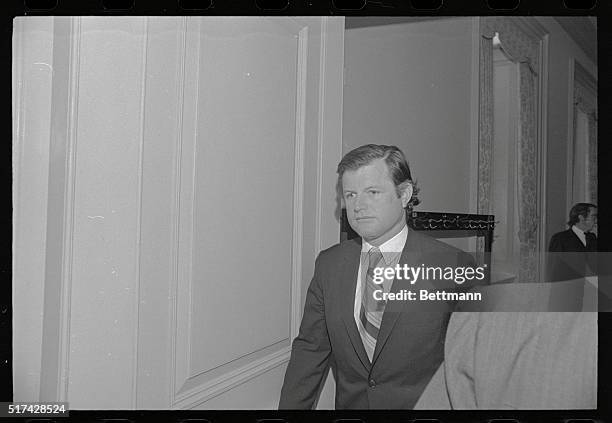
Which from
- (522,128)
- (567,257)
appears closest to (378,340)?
(567,257)

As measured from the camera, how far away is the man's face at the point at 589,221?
0.97 m

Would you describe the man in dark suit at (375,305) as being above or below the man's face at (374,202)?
below

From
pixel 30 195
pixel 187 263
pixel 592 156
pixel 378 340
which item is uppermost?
pixel 592 156

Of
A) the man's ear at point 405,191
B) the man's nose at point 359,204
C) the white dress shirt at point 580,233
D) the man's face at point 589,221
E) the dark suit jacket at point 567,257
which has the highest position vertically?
the man's ear at point 405,191

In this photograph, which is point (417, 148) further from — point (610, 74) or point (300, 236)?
point (610, 74)

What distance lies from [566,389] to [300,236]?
1.79ft

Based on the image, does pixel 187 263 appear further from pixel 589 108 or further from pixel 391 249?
pixel 589 108

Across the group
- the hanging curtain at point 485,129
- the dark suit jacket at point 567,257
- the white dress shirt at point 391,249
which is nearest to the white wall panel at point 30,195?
the white dress shirt at point 391,249

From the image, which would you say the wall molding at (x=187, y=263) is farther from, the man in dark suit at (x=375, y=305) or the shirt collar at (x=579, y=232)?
the shirt collar at (x=579, y=232)

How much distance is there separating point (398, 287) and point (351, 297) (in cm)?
8

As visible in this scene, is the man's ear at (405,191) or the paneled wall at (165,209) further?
the man's ear at (405,191)

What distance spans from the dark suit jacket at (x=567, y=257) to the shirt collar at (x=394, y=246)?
10.4 inches

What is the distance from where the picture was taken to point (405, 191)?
0.95 meters
